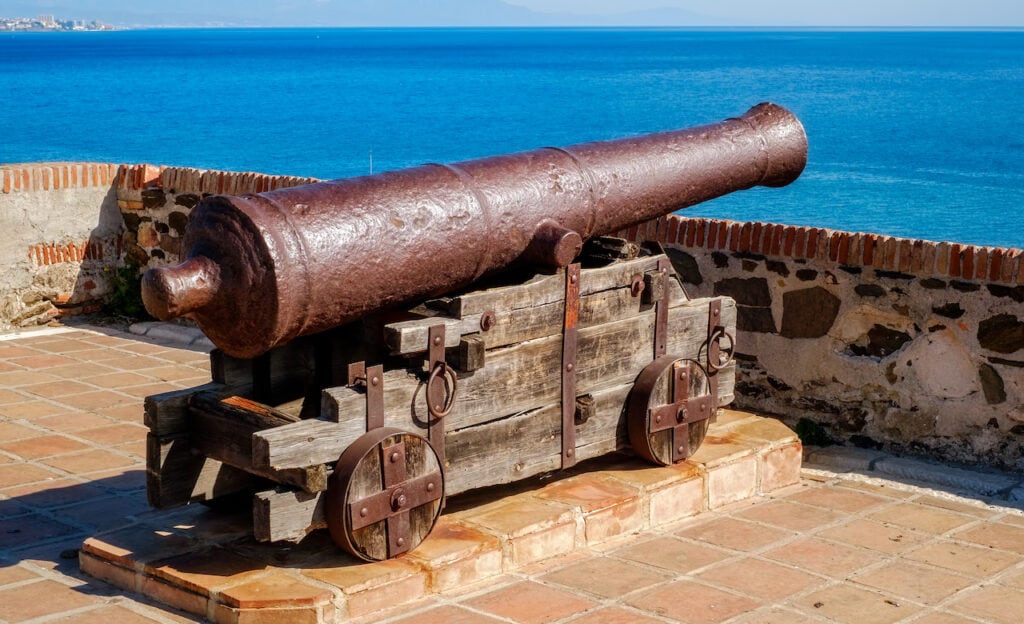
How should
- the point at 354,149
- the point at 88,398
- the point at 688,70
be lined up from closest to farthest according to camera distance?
the point at 88,398 < the point at 354,149 < the point at 688,70

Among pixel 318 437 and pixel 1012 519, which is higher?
pixel 318 437

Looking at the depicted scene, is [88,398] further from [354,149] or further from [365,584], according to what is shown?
[354,149]

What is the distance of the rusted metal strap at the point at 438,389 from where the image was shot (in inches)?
174

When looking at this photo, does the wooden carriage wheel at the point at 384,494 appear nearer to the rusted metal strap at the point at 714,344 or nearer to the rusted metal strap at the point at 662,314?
the rusted metal strap at the point at 662,314

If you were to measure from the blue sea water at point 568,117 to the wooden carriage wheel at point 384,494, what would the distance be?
2302 cm

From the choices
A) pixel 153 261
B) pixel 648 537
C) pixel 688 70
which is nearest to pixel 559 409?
pixel 648 537

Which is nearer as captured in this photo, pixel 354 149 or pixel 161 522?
pixel 161 522

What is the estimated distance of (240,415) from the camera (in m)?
4.38

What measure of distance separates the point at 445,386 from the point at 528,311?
461 mm

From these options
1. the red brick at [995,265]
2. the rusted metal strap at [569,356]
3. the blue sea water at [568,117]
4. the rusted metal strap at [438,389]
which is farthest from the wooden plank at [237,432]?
the blue sea water at [568,117]

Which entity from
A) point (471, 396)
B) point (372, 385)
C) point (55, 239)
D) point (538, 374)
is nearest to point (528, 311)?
point (538, 374)

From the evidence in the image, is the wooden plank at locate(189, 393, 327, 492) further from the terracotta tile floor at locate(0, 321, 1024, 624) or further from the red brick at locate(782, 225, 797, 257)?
the red brick at locate(782, 225, 797, 257)

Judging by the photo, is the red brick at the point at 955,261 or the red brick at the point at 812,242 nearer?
the red brick at the point at 955,261

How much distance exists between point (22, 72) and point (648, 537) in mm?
96308
